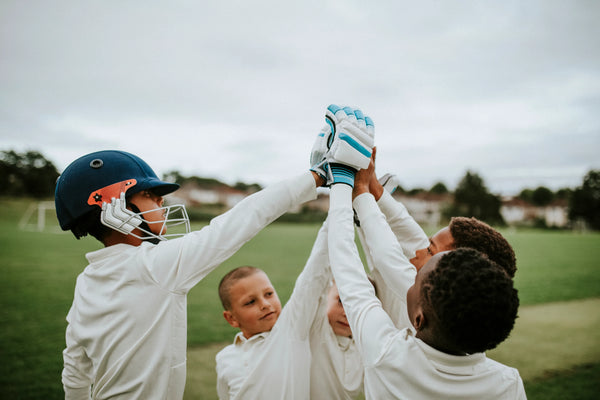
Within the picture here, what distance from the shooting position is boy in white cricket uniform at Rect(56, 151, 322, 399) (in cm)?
190

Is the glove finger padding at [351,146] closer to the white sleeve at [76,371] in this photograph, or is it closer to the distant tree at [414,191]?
the white sleeve at [76,371]

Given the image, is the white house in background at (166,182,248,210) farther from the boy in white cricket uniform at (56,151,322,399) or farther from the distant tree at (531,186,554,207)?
the distant tree at (531,186,554,207)

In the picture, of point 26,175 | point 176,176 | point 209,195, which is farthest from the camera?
point 209,195

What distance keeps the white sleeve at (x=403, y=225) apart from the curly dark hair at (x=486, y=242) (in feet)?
0.95

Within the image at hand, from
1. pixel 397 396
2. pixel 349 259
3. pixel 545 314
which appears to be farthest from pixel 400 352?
pixel 545 314

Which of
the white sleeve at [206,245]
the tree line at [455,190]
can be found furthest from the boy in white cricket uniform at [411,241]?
the tree line at [455,190]

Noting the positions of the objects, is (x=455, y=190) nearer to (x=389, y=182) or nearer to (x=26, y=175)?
(x=26, y=175)

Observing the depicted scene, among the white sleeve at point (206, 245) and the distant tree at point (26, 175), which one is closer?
the white sleeve at point (206, 245)

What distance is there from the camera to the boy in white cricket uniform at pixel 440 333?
141 cm

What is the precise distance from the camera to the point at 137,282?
6.44 ft

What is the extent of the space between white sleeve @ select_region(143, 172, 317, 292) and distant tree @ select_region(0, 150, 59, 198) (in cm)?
5632

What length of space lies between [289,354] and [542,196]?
4622 inches

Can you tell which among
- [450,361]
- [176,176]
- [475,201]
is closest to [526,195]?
[475,201]

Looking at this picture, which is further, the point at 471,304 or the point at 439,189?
the point at 439,189
